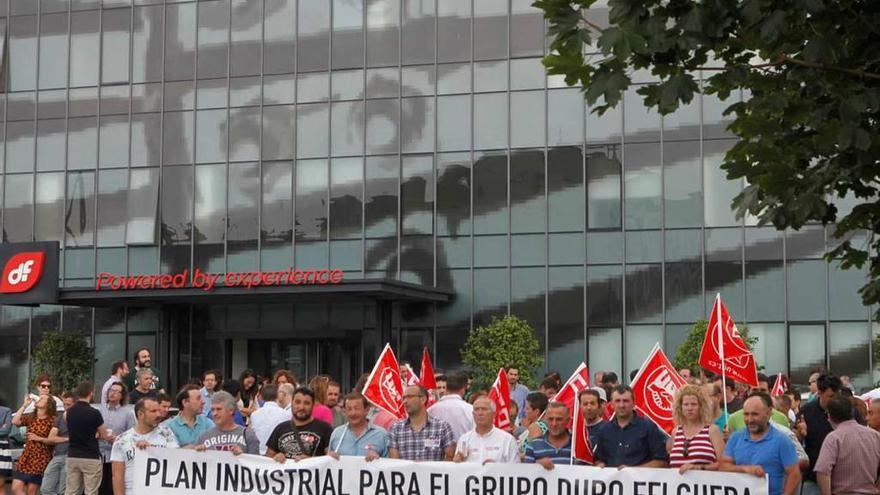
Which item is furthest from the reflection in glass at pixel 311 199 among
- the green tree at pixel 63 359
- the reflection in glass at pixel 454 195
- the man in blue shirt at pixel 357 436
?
the man in blue shirt at pixel 357 436

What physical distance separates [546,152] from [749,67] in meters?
28.2

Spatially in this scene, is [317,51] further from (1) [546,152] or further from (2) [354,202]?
(1) [546,152]

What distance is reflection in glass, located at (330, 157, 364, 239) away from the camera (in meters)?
35.9

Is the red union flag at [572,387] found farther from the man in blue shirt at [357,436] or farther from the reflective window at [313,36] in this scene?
the reflective window at [313,36]

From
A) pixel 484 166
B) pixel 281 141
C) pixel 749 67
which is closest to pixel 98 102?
pixel 281 141

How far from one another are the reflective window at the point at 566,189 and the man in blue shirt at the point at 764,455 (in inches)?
944

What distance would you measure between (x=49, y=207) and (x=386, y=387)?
85.4 feet

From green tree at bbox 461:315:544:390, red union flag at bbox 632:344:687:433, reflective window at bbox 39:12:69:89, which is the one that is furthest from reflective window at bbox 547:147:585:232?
red union flag at bbox 632:344:687:433

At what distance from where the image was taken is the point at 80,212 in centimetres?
3844

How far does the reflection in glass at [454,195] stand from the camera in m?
35.2

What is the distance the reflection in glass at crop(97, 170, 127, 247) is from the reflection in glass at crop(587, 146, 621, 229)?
13143 millimetres

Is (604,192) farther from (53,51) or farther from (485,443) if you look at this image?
(485,443)

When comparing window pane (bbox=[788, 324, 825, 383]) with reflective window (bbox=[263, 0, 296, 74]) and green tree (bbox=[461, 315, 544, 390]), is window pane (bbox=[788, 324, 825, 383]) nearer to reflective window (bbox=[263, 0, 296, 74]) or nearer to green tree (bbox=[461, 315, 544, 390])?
green tree (bbox=[461, 315, 544, 390])

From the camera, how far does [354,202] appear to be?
3606cm
